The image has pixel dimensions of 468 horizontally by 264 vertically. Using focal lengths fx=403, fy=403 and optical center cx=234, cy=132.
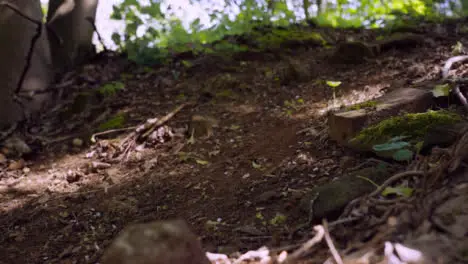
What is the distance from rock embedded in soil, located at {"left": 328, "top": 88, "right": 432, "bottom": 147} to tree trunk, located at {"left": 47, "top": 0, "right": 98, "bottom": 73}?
3.50 metres

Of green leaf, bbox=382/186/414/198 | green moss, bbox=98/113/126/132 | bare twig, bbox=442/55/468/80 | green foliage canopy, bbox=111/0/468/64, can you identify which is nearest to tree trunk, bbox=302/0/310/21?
green foliage canopy, bbox=111/0/468/64

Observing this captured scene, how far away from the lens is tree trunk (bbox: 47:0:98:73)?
473cm

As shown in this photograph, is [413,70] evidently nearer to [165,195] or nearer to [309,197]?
[309,197]

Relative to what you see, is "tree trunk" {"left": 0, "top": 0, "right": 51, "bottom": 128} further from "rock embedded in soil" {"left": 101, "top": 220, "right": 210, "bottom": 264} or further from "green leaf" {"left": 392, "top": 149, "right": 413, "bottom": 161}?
"green leaf" {"left": 392, "top": 149, "right": 413, "bottom": 161}

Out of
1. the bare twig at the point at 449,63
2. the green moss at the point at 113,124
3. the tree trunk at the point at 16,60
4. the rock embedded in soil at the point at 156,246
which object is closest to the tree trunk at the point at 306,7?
the bare twig at the point at 449,63

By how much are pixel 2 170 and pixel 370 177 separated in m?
2.97

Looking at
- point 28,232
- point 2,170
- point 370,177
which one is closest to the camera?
point 370,177

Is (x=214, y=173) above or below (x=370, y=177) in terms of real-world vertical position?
below

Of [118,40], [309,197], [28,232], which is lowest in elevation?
[28,232]

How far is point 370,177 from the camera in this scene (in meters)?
1.81

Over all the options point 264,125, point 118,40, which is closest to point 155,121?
point 264,125

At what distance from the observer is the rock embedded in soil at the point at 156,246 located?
3.63 ft

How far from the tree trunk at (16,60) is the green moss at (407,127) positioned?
3456 millimetres

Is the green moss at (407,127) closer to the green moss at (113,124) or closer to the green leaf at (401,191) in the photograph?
the green leaf at (401,191)
